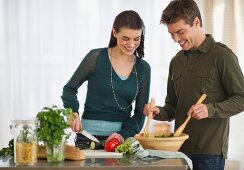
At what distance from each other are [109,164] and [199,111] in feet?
1.65

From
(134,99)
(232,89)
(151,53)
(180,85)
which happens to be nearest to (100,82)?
(134,99)

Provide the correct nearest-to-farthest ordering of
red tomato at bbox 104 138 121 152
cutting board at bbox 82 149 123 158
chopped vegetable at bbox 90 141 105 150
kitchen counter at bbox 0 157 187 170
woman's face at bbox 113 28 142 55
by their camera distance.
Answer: kitchen counter at bbox 0 157 187 170 < cutting board at bbox 82 149 123 158 < red tomato at bbox 104 138 121 152 < chopped vegetable at bbox 90 141 105 150 < woman's face at bbox 113 28 142 55

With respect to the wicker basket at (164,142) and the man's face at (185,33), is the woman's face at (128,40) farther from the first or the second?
the wicker basket at (164,142)

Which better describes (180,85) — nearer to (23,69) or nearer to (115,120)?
(115,120)

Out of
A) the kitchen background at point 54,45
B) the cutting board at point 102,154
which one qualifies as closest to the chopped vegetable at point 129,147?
the cutting board at point 102,154

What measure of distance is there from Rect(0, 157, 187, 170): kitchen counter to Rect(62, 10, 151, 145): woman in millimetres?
599

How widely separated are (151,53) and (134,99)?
178 cm

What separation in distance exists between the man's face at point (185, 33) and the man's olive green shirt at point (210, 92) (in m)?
0.05

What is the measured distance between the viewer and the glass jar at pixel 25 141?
1932mm

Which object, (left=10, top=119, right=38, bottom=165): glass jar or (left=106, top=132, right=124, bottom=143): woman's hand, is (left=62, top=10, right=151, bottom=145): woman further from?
(left=10, top=119, right=38, bottom=165): glass jar

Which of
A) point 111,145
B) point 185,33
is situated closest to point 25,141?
point 111,145

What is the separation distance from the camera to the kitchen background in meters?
4.41

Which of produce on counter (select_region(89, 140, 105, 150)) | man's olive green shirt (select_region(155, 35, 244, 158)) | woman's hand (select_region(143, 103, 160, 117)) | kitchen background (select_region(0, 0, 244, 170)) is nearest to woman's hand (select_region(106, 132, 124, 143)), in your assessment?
produce on counter (select_region(89, 140, 105, 150))

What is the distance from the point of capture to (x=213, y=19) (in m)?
4.31
